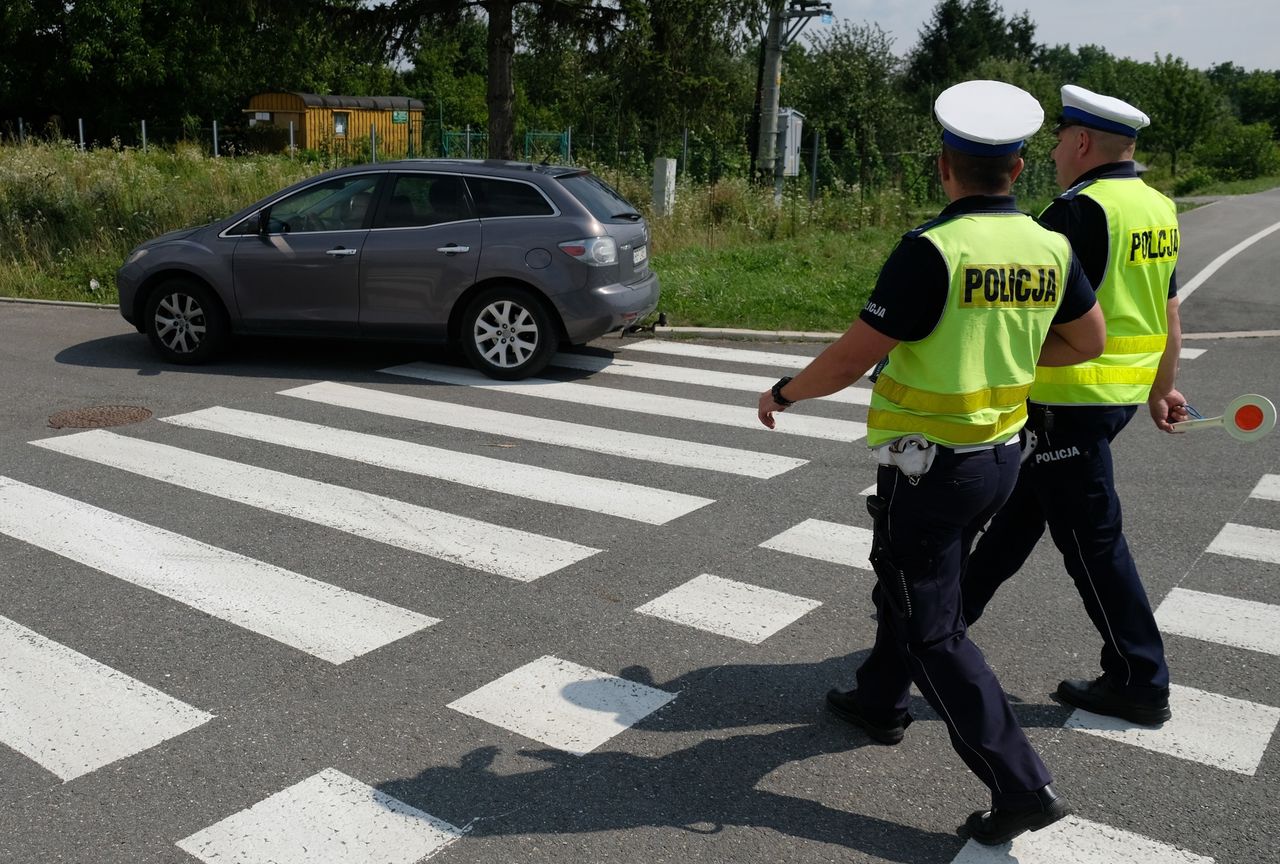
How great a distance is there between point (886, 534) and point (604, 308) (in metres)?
6.74

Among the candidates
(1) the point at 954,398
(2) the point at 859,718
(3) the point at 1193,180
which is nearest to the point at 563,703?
(2) the point at 859,718

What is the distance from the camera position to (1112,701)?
13.9ft

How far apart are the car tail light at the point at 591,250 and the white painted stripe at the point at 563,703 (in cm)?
566

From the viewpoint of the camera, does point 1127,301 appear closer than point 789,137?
Yes

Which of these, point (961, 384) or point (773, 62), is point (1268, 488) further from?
point (773, 62)

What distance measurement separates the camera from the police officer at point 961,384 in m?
3.18

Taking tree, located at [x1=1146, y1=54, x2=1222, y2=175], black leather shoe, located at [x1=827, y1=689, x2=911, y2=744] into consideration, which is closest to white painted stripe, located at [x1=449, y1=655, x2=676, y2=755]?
black leather shoe, located at [x1=827, y1=689, x2=911, y2=744]

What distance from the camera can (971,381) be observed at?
3264mm

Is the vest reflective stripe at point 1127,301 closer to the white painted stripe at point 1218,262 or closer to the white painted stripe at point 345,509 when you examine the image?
the white painted stripe at point 345,509

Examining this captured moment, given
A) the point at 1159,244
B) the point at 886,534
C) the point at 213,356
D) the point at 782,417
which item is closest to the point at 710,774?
the point at 886,534

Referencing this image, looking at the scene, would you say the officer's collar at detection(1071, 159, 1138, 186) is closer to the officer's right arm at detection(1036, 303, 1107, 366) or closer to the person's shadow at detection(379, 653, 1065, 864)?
the officer's right arm at detection(1036, 303, 1107, 366)

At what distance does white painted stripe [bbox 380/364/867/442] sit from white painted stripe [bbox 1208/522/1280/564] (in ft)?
8.30

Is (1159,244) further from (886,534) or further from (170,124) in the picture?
(170,124)

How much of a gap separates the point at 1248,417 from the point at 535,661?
2.66m
